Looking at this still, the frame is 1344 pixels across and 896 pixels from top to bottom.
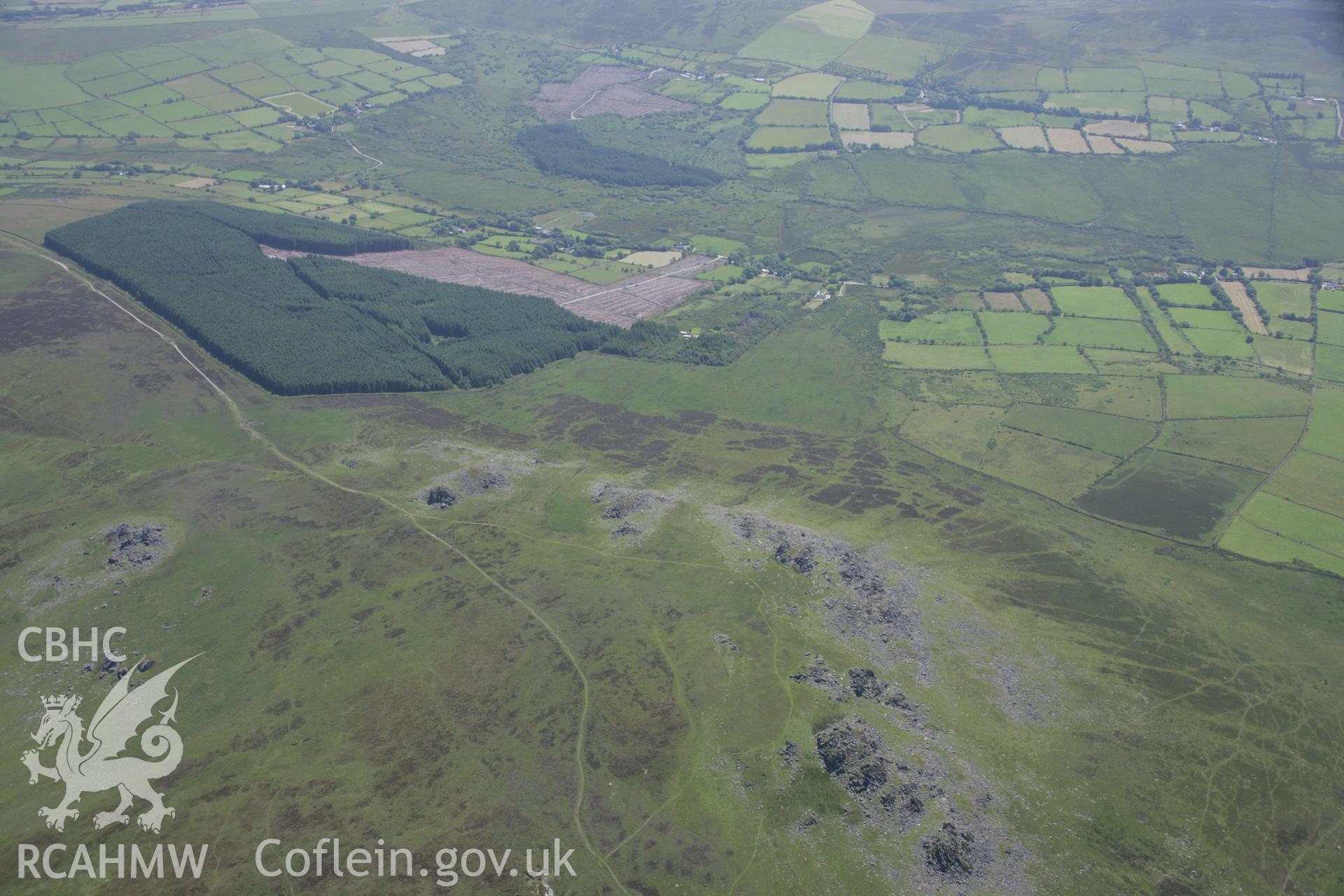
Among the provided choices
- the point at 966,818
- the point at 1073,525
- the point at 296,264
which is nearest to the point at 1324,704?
the point at 1073,525

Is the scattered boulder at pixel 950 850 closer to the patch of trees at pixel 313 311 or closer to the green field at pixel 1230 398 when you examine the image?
the green field at pixel 1230 398

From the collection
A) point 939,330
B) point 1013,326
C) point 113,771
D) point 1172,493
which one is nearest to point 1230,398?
point 1172,493

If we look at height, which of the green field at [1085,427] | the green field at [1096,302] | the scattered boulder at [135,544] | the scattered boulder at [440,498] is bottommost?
the green field at [1096,302]

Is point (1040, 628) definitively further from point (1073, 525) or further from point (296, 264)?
point (296, 264)

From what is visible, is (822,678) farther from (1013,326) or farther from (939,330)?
(1013,326)

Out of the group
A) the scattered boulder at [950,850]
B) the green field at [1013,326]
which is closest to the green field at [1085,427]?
the green field at [1013,326]
